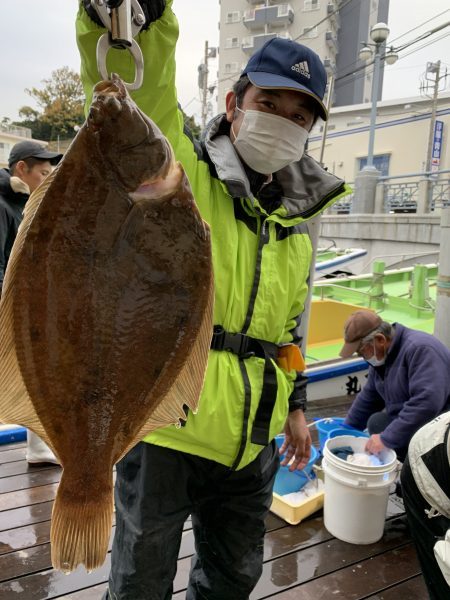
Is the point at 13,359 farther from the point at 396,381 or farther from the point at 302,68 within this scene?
the point at 396,381

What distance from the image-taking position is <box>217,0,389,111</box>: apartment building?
5297cm

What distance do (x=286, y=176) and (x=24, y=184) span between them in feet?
8.04

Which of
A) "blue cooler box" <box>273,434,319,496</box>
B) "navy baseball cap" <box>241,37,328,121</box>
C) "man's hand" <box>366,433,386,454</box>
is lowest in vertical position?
"blue cooler box" <box>273,434,319,496</box>

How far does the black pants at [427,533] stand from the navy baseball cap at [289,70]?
1.86 metres

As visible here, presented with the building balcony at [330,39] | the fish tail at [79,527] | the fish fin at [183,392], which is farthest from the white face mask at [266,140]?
the building balcony at [330,39]

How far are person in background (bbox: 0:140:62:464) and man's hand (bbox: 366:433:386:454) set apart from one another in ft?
7.98

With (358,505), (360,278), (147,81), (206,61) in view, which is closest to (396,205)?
(360,278)

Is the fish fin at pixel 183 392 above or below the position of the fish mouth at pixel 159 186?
below

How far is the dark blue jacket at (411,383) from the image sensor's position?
3.54 metres

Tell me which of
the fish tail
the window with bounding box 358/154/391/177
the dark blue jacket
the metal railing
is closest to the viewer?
the fish tail

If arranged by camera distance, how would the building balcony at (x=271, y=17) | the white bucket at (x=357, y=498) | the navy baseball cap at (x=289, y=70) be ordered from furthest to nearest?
the building balcony at (x=271, y=17), the white bucket at (x=357, y=498), the navy baseball cap at (x=289, y=70)

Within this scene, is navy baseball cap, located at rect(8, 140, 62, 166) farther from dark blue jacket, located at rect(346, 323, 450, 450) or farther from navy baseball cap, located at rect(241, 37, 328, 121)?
dark blue jacket, located at rect(346, 323, 450, 450)

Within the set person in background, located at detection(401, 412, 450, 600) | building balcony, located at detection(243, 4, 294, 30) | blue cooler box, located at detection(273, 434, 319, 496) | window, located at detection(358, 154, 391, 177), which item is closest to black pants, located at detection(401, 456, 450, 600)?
person in background, located at detection(401, 412, 450, 600)

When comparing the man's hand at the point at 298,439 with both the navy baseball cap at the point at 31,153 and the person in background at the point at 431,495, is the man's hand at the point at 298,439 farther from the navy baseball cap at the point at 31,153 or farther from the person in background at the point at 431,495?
the navy baseball cap at the point at 31,153
